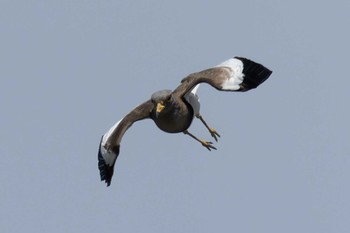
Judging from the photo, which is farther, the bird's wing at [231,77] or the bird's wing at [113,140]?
the bird's wing at [113,140]

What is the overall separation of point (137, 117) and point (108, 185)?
9.87 ft

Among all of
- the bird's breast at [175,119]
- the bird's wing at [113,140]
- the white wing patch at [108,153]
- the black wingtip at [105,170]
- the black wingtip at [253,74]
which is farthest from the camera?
the black wingtip at [105,170]

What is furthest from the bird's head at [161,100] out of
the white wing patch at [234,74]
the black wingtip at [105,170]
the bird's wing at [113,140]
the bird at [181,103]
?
the black wingtip at [105,170]

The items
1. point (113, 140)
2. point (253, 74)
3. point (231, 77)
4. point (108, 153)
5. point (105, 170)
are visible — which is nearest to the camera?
point (231, 77)

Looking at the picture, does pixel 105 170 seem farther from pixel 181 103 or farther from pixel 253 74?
pixel 253 74

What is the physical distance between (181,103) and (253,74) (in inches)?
109

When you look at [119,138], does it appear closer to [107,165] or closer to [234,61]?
[107,165]

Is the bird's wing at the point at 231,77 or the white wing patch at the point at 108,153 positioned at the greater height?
the bird's wing at the point at 231,77

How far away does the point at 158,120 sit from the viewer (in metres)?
40.0

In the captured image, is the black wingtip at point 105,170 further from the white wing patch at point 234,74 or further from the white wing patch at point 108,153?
the white wing patch at point 234,74

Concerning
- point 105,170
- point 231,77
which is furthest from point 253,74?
point 105,170

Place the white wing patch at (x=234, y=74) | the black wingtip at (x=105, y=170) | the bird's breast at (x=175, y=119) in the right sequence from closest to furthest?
1. the white wing patch at (x=234, y=74)
2. the bird's breast at (x=175, y=119)
3. the black wingtip at (x=105, y=170)

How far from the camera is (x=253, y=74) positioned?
132ft

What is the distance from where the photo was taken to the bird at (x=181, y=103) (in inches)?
1550
